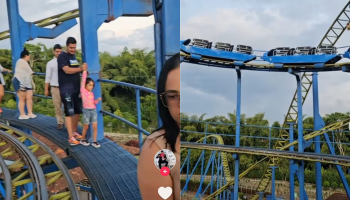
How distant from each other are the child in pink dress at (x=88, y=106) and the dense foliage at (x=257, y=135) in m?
0.51

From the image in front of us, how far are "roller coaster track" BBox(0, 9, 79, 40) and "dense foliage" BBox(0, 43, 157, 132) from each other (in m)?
0.09

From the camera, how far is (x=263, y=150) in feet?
5.67

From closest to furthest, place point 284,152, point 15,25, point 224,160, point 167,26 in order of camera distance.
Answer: point 167,26 → point 15,25 → point 284,152 → point 224,160

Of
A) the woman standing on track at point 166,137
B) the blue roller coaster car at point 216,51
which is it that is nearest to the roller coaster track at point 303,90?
the blue roller coaster car at point 216,51

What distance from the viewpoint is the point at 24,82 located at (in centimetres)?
158

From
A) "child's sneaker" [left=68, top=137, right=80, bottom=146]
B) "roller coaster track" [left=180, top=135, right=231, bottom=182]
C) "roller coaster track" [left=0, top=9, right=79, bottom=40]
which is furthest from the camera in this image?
"roller coaster track" [left=180, top=135, right=231, bottom=182]

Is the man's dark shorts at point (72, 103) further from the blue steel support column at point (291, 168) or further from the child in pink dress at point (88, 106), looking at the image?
the blue steel support column at point (291, 168)

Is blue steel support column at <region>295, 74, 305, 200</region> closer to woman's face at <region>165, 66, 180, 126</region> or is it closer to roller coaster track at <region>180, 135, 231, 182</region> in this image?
roller coaster track at <region>180, 135, 231, 182</region>

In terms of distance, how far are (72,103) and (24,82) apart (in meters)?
0.30

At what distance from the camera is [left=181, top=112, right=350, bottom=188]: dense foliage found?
1.60 metres

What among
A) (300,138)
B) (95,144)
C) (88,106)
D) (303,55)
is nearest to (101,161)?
(95,144)

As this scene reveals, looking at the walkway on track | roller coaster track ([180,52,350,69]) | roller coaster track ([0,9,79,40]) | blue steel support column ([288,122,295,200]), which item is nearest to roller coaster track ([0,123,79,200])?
the walkway on track

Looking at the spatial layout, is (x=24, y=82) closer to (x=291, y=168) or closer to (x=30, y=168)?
(x=30, y=168)

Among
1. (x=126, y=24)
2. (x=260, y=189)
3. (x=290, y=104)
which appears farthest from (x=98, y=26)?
(x=260, y=189)
